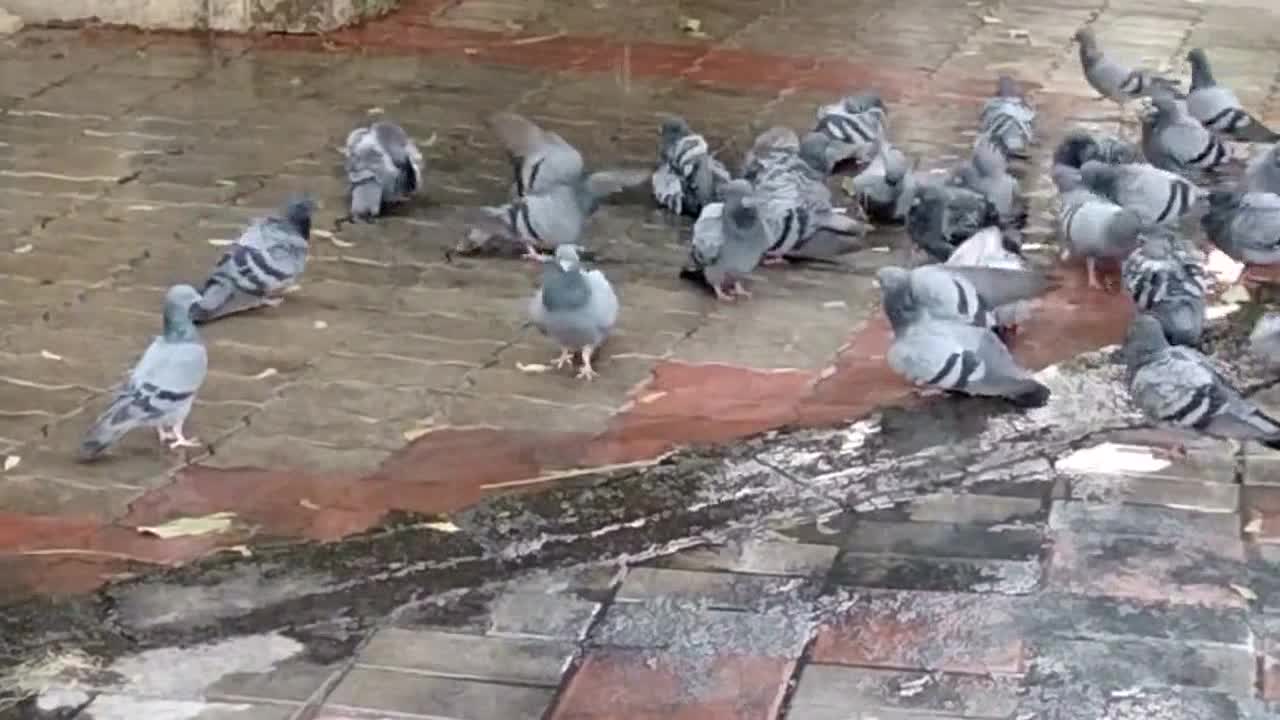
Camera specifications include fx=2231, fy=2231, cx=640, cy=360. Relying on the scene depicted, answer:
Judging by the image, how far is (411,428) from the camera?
5.00 meters

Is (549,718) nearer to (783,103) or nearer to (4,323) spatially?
(4,323)

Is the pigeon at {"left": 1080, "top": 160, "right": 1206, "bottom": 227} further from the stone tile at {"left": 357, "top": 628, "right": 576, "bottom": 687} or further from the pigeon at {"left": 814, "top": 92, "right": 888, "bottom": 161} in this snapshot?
the stone tile at {"left": 357, "top": 628, "right": 576, "bottom": 687}

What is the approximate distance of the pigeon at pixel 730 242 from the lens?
5773 mm

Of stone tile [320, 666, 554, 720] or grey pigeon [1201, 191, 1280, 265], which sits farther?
grey pigeon [1201, 191, 1280, 265]

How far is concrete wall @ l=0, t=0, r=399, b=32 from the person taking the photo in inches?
356

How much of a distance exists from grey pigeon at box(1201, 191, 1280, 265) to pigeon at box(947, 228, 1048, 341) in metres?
0.62

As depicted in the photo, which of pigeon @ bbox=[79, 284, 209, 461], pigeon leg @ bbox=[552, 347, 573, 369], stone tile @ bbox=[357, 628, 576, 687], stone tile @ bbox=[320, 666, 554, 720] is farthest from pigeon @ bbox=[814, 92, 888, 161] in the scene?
stone tile @ bbox=[320, 666, 554, 720]

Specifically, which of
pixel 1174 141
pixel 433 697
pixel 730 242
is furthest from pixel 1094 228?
pixel 433 697

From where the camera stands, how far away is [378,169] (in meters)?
6.57

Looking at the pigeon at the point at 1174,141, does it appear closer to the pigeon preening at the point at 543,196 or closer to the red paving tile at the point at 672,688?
the pigeon preening at the point at 543,196

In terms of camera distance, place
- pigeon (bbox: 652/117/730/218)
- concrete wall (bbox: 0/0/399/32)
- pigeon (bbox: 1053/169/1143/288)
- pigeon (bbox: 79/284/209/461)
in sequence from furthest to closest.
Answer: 1. concrete wall (bbox: 0/0/399/32)
2. pigeon (bbox: 652/117/730/218)
3. pigeon (bbox: 1053/169/1143/288)
4. pigeon (bbox: 79/284/209/461)

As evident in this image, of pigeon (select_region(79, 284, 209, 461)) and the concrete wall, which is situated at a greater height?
pigeon (select_region(79, 284, 209, 461))

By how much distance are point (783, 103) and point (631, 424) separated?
10.7ft

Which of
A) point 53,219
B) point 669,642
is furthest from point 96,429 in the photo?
point 53,219
